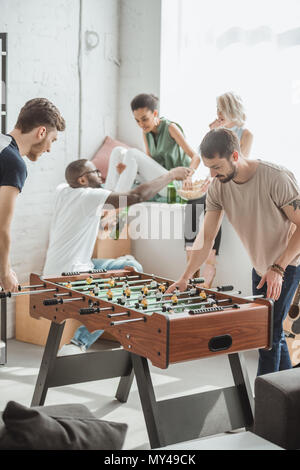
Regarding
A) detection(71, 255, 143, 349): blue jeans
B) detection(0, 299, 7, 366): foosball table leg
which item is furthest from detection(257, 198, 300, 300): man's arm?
detection(0, 299, 7, 366): foosball table leg

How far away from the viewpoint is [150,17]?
205 inches

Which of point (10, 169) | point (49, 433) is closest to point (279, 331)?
point (10, 169)

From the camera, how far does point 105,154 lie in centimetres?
514

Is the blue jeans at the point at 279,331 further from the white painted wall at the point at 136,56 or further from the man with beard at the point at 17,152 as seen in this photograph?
the white painted wall at the point at 136,56

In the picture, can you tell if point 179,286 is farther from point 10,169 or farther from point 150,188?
point 150,188

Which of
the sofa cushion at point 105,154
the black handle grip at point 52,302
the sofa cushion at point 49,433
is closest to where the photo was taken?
the sofa cushion at point 49,433

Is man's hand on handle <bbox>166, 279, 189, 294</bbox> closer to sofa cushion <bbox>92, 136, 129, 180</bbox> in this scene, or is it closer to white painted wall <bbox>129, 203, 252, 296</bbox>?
white painted wall <bbox>129, 203, 252, 296</bbox>

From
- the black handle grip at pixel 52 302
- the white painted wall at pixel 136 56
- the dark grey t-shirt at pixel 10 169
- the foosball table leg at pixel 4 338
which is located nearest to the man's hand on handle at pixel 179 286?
the black handle grip at pixel 52 302

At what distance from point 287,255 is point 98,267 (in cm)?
199

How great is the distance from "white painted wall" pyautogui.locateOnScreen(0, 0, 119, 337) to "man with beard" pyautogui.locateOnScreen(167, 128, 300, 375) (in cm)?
185

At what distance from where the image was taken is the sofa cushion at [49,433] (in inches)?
54.0

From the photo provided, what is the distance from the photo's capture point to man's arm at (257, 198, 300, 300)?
2.92 m

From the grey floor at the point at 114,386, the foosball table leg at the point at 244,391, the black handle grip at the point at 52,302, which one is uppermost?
the black handle grip at the point at 52,302
